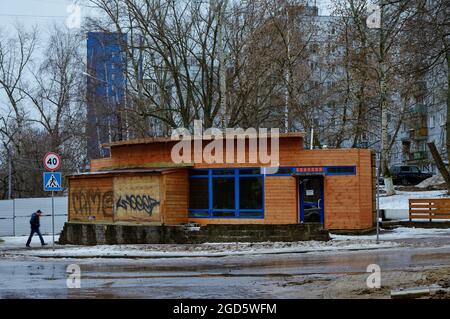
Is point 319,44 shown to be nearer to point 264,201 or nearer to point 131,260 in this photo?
→ point 264,201

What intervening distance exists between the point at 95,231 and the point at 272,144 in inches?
318

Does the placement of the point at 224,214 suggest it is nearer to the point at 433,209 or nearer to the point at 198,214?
the point at 198,214

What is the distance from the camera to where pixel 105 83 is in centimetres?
4978

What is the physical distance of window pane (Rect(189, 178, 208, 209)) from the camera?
28875mm

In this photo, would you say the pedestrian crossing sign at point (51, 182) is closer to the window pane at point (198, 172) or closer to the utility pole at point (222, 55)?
the window pane at point (198, 172)

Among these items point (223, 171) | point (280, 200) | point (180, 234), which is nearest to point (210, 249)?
point (180, 234)

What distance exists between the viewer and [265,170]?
28094 mm

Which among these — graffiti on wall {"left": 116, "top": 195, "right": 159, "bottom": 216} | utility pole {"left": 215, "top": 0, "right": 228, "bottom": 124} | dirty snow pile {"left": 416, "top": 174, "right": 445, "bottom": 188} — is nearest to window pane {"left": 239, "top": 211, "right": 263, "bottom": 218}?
graffiti on wall {"left": 116, "top": 195, "right": 159, "bottom": 216}

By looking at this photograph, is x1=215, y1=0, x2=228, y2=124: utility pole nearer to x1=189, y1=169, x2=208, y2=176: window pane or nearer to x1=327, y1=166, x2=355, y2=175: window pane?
x1=189, y1=169, x2=208, y2=176: window pane

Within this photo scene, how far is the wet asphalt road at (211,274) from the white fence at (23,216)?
15991 millimetres

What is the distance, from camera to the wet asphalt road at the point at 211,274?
13086 millimetres

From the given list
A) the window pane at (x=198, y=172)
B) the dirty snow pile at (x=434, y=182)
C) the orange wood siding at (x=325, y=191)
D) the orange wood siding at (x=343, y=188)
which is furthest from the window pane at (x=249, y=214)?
the dirty snow pile at (x=434, y=182)

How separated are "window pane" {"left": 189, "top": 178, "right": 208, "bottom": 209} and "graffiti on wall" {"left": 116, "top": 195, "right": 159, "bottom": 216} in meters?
1.69

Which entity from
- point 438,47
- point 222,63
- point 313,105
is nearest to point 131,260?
point 438,47
